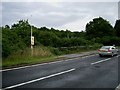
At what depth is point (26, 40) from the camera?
103 ft

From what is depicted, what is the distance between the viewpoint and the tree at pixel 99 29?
95188 millimetres

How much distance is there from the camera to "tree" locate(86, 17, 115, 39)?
9519 centimetres

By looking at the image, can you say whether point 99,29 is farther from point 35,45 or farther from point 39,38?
point 35,45

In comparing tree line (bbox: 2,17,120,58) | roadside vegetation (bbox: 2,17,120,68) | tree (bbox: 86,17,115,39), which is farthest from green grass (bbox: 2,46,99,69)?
tree (bbox: 86,17,115,39)

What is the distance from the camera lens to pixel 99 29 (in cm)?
9619

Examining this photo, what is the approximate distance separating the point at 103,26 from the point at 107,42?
84.0ft

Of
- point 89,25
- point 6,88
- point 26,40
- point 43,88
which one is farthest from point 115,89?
point 89,25

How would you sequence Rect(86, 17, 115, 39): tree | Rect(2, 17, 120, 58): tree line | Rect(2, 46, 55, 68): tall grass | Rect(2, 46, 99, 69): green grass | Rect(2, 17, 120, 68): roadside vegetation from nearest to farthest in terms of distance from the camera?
Rect(2, 46, 99, 69): green grass, Rect(2, 46, 55, 68): tall grass, Rect(2, 17, 120, 68): roadside vegetation, Rect(2, 17, 120, 58): tree line, Rect(86, 17, 115, 39): tree

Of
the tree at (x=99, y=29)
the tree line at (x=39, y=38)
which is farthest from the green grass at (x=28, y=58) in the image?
the tree at (x=99, y=29)

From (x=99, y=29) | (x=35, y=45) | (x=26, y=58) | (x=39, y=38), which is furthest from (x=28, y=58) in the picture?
(x=99, y=29)

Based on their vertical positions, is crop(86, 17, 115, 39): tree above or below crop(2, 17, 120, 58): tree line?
above

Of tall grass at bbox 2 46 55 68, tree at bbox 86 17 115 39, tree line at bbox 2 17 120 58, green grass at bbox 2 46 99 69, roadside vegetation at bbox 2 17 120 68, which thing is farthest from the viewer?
tree at bbox 86 17 115 39

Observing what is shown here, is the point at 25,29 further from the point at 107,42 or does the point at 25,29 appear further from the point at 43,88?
the point at 107,42

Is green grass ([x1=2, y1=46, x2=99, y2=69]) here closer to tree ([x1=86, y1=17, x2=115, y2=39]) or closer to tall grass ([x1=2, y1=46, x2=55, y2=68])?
tall grass ([x1=2, y1=46, x2=55, y2=68])
